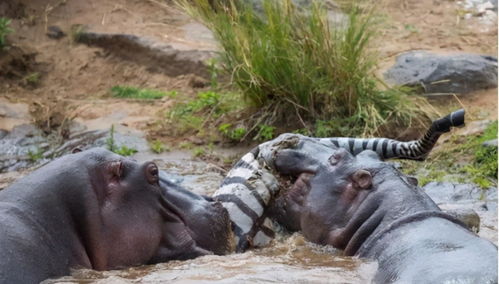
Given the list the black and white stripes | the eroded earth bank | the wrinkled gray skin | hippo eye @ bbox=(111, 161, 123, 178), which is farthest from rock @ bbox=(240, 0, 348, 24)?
hippo eye @ bbox=(111, 161, 123, 178)

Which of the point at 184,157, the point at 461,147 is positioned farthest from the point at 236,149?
the point at 461,147

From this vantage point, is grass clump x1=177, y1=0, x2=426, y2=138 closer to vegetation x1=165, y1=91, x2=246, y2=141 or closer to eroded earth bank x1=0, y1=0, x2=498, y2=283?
vegetation x1=165, y1=91, x2=246, y2=141

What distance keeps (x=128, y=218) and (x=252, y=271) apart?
61cm

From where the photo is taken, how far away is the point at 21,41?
1264cm

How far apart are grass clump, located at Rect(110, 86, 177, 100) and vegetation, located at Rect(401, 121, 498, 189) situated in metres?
3.46

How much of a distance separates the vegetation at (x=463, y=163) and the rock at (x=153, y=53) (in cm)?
375

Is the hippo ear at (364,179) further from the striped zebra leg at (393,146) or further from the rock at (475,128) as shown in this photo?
the rock at (475,128)

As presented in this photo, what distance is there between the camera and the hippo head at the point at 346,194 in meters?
4.54

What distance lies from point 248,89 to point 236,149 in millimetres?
551

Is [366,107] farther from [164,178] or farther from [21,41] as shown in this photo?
[21,41]

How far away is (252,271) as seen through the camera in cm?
395

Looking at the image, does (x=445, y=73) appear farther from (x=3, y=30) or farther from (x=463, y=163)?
(x=3, y=30)

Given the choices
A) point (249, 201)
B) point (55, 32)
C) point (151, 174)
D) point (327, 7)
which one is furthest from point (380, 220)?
point (55, 32)

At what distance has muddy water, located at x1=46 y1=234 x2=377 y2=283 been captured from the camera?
380 centimetres
